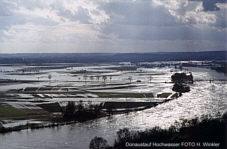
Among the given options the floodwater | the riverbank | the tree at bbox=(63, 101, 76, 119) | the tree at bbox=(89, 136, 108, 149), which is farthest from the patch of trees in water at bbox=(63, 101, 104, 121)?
the tree at bbox=(89, 136, 108, 149)

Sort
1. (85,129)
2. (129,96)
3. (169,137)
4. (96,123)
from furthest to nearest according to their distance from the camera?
1. (129,96)
2. (96,123)
3. (85,129)
4. (169,137)

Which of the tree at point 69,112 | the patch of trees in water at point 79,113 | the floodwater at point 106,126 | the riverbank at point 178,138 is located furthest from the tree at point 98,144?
the tree at point 69,112

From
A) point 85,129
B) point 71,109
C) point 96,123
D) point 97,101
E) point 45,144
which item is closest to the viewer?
point 45,144

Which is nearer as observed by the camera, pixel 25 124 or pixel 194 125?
pixel 194 125

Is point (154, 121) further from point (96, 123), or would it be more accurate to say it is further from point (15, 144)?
point (15, 144)

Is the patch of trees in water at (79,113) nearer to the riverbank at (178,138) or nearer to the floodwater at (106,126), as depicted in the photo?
the floodwater at (106,126)

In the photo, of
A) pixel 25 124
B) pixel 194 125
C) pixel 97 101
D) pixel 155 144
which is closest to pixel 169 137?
pixel 155 144

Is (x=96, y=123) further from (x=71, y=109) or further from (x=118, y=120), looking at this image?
(x=71, y=109)

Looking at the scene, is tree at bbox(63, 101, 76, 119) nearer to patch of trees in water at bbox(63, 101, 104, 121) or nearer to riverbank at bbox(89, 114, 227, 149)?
patch of trees in water at bbox(63, 101, 104, 121)
